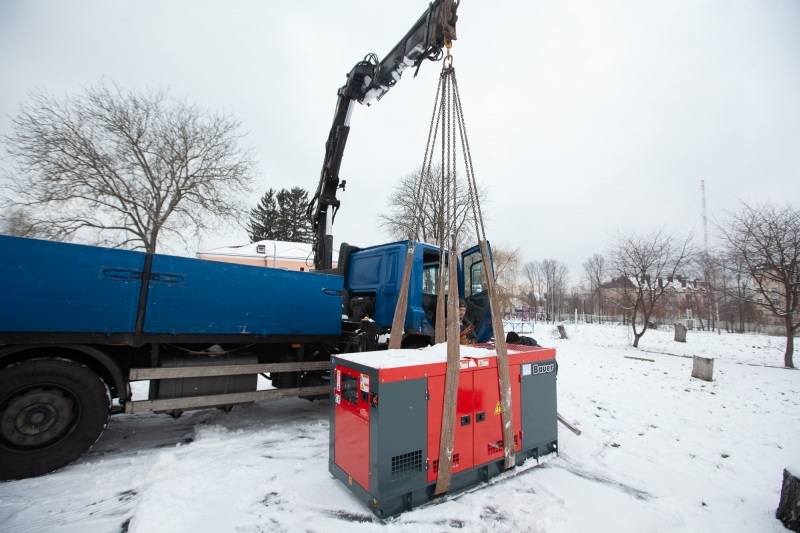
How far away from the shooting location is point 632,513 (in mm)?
3174

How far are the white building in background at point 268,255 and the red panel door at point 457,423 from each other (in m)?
26.0

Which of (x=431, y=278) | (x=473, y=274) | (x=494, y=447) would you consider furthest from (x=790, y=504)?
(x=431, y=278)

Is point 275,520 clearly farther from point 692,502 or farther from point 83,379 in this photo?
point 692,502

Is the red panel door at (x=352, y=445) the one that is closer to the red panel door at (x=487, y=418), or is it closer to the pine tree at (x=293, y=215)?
the red panel door at (x=487, y=418)

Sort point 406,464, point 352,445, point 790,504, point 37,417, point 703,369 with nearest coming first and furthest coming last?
point 790,504
point 406,464
point 352,445
point 37,417
point 703,369

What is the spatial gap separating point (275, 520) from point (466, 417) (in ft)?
6.13

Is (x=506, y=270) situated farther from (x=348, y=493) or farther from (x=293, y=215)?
(x=348, y=493)

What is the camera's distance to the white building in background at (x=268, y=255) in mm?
29656

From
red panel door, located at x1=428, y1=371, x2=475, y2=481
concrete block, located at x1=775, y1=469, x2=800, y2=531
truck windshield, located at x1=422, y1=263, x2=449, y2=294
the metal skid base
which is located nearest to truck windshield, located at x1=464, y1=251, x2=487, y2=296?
truck windshield, located at x1=422, y1=263, x2=449, y2=294

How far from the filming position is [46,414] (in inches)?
142

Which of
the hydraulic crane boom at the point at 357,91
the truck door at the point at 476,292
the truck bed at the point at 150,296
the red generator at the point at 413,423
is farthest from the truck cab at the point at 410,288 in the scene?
the red generator at the point at 413,423

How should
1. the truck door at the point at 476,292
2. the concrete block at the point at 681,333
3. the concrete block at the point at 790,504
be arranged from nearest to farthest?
the concrete block at the point at 790,504 → the truck door at the point at 476,292 → the concrete block at the point at 681,333

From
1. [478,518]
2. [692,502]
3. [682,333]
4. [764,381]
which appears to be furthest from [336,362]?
[682,333]

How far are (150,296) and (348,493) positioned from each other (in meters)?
3.05
